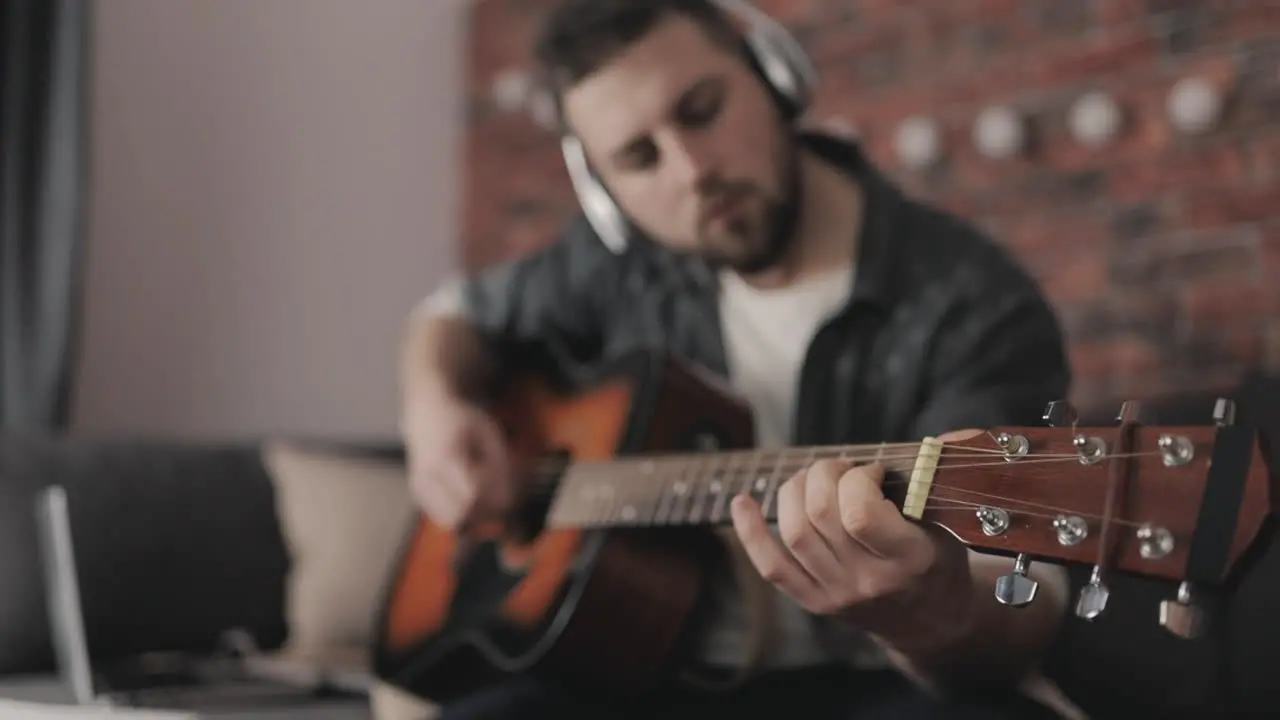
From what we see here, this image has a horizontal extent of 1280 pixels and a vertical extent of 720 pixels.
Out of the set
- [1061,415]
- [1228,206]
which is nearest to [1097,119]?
[1228,206]

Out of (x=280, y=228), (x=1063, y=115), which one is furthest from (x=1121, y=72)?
(x=280, y=228)

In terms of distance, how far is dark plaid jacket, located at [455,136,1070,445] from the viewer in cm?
108

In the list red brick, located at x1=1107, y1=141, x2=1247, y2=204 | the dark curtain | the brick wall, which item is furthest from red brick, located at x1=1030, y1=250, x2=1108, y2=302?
the dark curtain

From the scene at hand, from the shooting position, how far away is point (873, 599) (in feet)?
2.78

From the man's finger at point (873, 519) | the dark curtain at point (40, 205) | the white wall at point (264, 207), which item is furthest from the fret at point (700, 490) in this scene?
the white wall at point (264, 207)

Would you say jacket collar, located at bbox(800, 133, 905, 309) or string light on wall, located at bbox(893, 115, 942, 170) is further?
string light on wall, located at bbox(893, 115, 942, 170)

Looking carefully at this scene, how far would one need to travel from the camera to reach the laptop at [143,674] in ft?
5.06

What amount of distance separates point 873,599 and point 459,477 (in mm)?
594

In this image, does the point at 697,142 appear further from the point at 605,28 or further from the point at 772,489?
the point at 772,489

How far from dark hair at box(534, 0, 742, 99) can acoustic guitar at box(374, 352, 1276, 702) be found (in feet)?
1.00

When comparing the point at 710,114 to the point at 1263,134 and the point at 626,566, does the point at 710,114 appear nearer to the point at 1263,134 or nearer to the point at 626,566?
the point at 626,566

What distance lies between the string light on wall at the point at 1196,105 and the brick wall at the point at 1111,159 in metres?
0.02

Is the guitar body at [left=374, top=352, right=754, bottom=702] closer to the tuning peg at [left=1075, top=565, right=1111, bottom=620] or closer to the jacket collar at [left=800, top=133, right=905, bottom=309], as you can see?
the jacket collar at [left=800, top=133, right=905, bottom=309]

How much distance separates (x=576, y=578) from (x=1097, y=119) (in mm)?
1316
